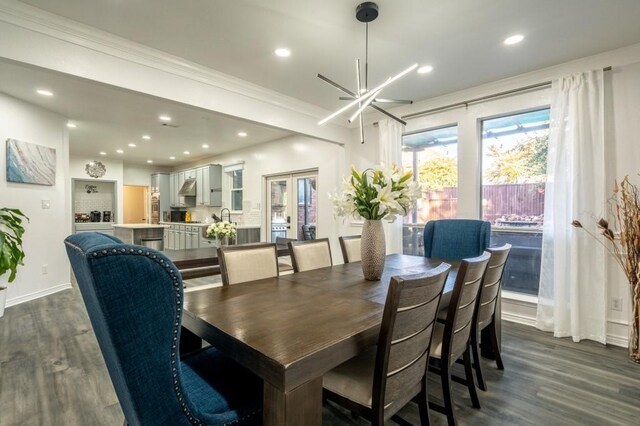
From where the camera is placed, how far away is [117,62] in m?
2.60

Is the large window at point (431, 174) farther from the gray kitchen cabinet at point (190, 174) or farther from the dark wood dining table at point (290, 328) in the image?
the gray kitchen cabinet at point (190, 174)

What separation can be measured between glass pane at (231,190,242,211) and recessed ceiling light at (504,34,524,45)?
5752mm

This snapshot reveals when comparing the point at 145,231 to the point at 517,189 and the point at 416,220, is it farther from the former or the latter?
the point at 517,189

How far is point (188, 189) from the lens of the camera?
8.07 meters

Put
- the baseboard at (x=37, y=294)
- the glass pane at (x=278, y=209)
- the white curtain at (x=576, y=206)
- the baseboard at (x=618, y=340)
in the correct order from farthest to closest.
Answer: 1. the glass pane at (x=278, y=209)
2. the baseboard at (x=37, y=294)
3. the white curtain at (x=576, y=206)
4. the baseboard at (x=618, y=340)

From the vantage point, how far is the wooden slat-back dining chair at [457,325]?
147 centimetres

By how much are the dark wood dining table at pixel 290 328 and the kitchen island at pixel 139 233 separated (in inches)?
196

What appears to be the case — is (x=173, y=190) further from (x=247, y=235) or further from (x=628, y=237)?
(x=628, y=237)

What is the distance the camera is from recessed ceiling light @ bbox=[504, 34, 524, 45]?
2.61 metres

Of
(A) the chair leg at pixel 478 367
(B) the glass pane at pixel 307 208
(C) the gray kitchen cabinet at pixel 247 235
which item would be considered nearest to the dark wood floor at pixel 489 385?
(A) the chair leg at pixel 478 367

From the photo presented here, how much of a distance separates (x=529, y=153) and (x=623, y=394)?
7.83 feet

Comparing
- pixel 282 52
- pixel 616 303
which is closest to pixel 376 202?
pixel 282 52

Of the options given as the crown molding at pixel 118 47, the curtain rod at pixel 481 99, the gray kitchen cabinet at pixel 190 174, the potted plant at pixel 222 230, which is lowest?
the potted plant at pixel 222 230

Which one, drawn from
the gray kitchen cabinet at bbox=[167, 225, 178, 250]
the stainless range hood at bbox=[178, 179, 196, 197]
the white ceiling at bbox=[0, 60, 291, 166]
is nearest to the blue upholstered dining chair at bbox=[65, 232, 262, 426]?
the white ceiling at bbox=[0, 60, 291, 166]
